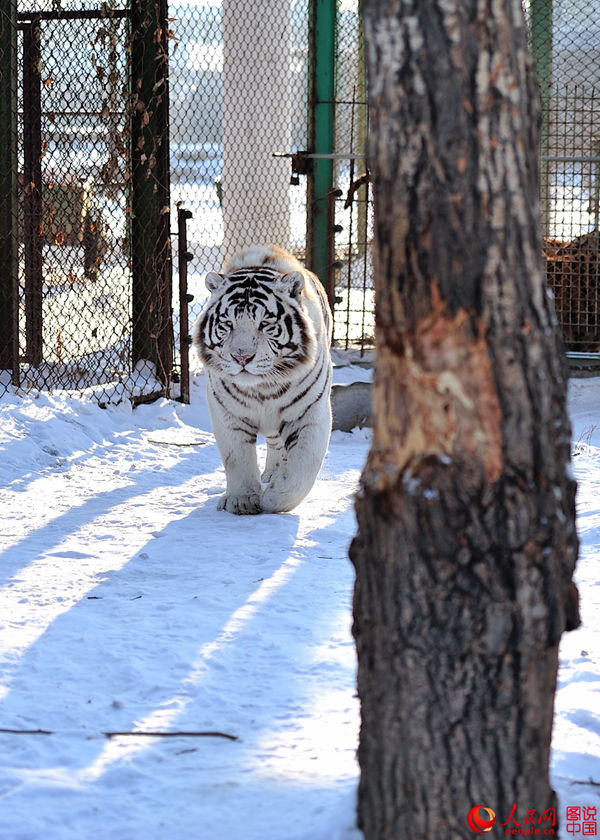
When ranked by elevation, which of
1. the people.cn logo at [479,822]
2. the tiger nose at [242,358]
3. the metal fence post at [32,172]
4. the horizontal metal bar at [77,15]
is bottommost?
the people.cn logo at [479,822]

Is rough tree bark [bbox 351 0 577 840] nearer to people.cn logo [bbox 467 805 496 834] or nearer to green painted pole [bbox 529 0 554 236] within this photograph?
people.cn logo [bbox 467 805 496 834]

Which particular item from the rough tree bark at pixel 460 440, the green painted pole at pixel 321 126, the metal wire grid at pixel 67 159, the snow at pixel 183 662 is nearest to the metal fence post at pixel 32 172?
the metal wire grid at pixel 67 159

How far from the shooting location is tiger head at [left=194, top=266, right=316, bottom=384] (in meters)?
4.61

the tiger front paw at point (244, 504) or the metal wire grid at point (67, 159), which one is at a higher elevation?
the metal wire grid at point (67, 159)

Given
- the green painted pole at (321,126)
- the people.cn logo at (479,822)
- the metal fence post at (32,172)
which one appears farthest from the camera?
the green painted pole at (321,126)

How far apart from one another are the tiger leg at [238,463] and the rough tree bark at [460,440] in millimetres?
2852

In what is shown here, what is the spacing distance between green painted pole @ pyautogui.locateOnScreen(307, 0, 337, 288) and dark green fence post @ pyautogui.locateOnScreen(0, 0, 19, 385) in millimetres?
2630

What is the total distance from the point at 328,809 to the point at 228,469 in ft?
9.09

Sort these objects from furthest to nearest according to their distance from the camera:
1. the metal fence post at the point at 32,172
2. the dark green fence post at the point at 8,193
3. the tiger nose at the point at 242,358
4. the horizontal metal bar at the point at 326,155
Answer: the horizontal metal bar at the point at 326,155 → the metal fence post at the point at 32,172 → the dark green fence post at the point at 8,193 → the tiger nose at the point at 242,358

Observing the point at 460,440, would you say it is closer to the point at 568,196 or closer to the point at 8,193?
the point at 8,193

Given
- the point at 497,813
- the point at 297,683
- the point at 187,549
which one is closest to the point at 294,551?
the point at 187,549

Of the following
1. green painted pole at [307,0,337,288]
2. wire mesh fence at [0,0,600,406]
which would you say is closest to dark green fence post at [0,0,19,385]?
wire mesh fence at [0,0,600,406]

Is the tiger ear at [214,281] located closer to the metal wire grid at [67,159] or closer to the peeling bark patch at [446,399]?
the metal wire grid at [67,159]

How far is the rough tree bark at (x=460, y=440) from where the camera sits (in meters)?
1.62
